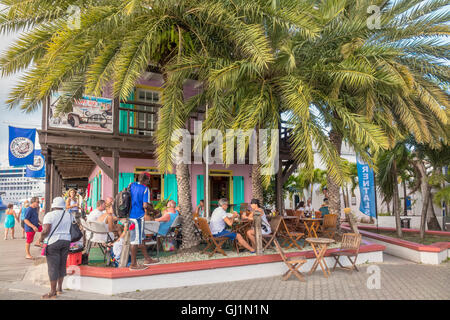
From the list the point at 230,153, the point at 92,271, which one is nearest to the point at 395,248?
the point at 230,153

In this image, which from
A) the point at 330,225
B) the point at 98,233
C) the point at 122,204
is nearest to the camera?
the point at 122,204

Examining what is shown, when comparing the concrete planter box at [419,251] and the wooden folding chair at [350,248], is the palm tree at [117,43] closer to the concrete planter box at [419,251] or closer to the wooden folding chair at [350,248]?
the wooden folding chair at [350,248]

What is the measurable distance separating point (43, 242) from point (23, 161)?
10.5 metres

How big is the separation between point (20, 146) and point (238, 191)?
9326 mm

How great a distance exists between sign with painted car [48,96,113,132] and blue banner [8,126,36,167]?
567cm

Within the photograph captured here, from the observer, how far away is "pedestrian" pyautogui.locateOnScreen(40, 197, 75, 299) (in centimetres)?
503

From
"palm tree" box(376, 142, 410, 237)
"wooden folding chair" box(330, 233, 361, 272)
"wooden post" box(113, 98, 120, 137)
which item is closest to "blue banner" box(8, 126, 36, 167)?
"wooden post" box(113, 98, 120, 137)

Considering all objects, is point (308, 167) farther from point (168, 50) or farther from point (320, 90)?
point (168, 50)

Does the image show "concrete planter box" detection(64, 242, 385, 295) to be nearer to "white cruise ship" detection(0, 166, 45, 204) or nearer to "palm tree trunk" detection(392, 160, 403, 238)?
"palm tree trunk" detection(392, 160, 403, 238)

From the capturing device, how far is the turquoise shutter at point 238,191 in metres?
14.5

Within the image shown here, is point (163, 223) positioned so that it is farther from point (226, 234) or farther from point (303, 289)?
point (303, 289)

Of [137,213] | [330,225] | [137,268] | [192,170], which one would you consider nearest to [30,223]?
[137,213]

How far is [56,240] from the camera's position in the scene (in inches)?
199

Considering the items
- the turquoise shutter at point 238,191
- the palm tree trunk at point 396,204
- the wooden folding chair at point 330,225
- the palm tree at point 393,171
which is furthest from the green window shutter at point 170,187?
the palm tree trunk at point 396,204
